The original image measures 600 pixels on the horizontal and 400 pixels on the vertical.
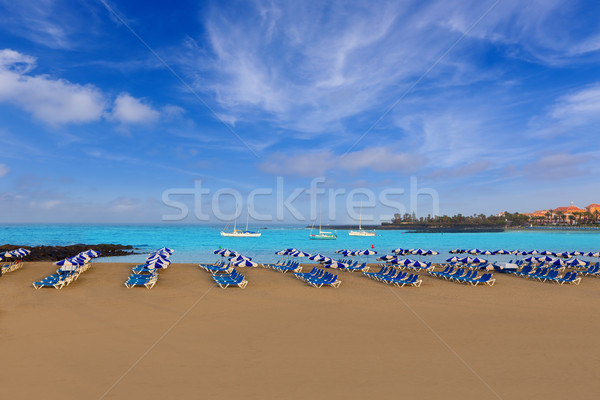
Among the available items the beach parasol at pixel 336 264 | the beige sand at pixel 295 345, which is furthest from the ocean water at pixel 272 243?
the beige sand at pixel 295 345

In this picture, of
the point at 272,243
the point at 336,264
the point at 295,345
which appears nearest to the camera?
the point at 295,345

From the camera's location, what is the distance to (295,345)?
876cm

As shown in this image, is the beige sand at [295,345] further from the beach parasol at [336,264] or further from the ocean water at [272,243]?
the ocean water at [272,243]

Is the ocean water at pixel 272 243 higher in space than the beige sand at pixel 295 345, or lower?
lower

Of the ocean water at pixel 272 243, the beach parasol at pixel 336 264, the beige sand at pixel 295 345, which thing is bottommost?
the ocean water at pixel 272 243

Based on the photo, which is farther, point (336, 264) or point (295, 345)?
point (336, 264)

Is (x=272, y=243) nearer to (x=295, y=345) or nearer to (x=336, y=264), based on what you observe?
(x=336, y=264)

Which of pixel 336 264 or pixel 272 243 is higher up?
pixel 336 264

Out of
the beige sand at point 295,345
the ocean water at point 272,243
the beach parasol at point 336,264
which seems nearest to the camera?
the beige sand at point 295,345

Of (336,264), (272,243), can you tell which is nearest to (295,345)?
(336,264)

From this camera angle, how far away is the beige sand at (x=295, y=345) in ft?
21.1

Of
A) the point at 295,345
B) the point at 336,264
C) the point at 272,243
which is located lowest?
the point at 272,243

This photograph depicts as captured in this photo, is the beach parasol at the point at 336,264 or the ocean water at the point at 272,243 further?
the ocean water at the point at 272,243

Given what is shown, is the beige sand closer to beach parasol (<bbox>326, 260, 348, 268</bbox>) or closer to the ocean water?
beach parasol (<bbox>326, 260, 348, 268</bbox>)
